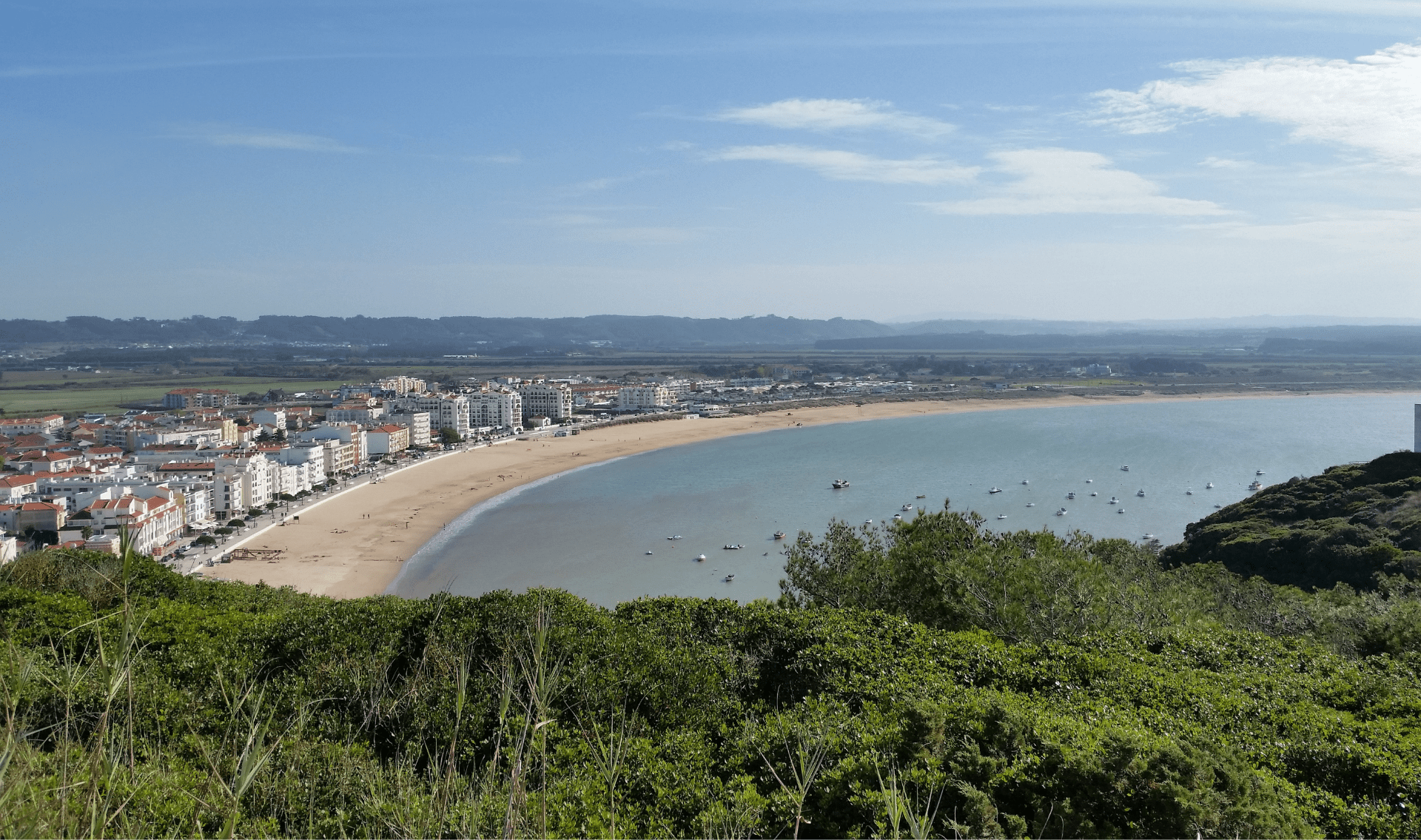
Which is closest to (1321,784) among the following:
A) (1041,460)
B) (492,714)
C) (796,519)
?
(492,714)

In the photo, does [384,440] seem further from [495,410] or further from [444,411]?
[495,410]

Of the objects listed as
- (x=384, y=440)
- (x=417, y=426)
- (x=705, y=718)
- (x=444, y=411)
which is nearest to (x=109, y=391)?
(x=444, y=411)

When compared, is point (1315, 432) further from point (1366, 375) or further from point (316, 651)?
point (316, 651)

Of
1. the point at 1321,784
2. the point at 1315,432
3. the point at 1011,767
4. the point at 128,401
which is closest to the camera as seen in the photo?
the point at 1011,767

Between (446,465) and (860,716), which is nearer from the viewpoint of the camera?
(860,716)

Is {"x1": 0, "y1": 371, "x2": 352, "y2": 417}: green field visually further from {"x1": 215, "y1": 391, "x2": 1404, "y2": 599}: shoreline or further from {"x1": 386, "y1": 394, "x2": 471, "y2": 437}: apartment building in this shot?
{"x1": 215, "y1": 391, "x2": 1404, "y2": 599}: shoreline

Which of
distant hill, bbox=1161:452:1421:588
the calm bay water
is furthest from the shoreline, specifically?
distant hill, bbox=1161:452:1421:588
